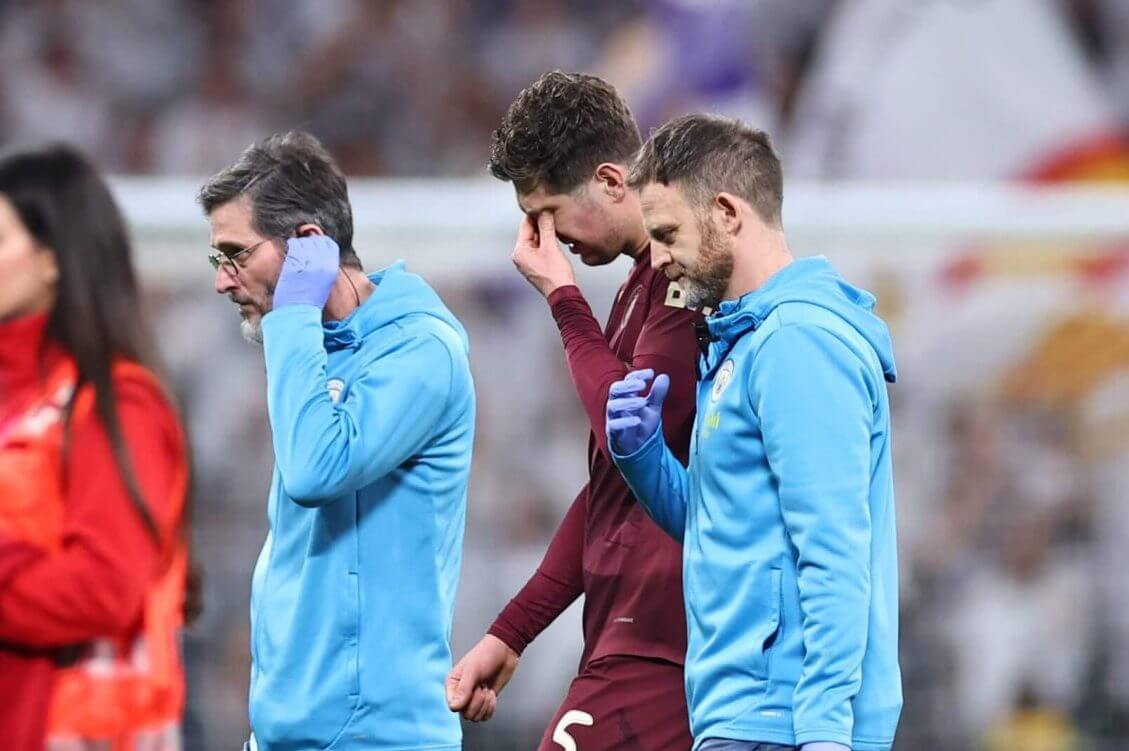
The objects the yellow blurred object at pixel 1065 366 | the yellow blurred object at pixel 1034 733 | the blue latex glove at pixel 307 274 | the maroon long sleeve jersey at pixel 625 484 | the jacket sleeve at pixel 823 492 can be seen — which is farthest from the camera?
the yellow blurred object at pixel 1065 366

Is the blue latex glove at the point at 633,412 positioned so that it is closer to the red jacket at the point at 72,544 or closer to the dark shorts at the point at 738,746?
the dark shorts at the point at 738,746

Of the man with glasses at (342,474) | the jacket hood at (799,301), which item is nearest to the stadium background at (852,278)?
the man with glasses at (342,474)

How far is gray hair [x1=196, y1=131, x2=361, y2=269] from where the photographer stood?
11.6 feet

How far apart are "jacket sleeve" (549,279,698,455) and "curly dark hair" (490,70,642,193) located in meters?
0.26

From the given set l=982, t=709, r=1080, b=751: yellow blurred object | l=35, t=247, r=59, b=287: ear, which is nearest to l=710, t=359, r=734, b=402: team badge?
l=35, t=247, r=59, b=287: ear

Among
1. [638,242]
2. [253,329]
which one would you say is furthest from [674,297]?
[253,329]

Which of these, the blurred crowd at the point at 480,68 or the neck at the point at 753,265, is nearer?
the neck at the point at 753,265

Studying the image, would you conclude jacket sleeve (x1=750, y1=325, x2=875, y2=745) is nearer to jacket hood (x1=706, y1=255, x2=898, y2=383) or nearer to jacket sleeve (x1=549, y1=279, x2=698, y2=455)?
jacket hood (x1=706, y1=255, x2=898, y2=383)

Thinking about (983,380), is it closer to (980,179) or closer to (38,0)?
(980,179)

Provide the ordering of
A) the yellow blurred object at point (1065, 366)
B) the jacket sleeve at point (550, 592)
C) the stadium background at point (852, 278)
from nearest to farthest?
the jacket sleeve at point (550, 592)
the stadium background at point (852, 278)
the yellow blurred object at point (1065, 366)

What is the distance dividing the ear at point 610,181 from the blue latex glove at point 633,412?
0.58 m

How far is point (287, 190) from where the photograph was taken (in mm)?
3559

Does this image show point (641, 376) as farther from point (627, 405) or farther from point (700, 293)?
point (700, 293)

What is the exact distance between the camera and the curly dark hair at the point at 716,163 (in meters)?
3.26
